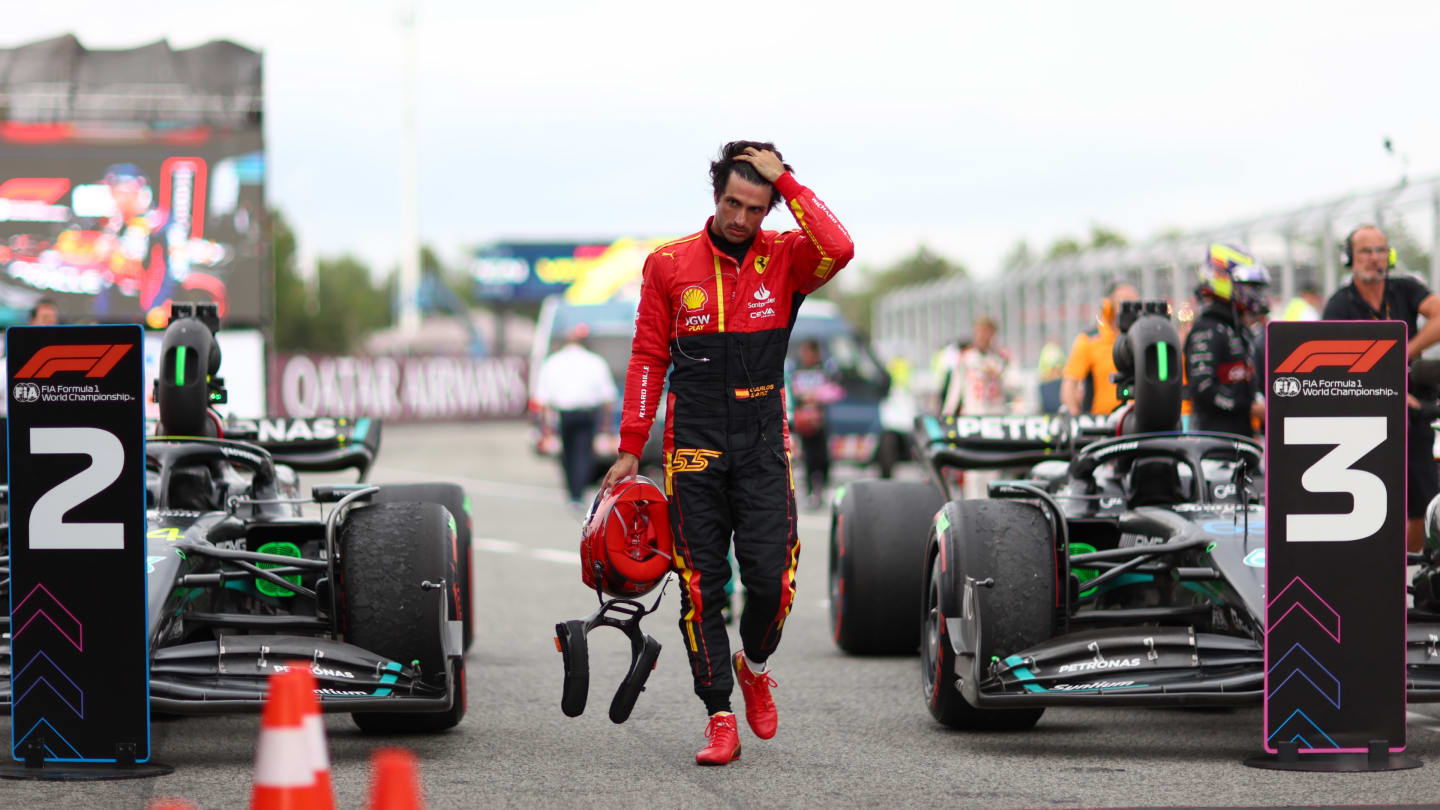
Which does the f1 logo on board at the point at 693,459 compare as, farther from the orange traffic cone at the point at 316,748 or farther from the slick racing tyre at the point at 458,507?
the orange traffic cone at the point at 316,748

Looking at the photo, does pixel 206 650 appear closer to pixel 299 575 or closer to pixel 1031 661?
pixel 299 575

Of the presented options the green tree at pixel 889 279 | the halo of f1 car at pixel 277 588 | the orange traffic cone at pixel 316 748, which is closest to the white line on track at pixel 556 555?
the halo of f1 car at pixel 277 588

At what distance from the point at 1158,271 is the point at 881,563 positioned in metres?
13.8

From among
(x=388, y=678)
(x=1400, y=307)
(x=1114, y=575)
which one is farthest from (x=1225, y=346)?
(x=388, y=678)

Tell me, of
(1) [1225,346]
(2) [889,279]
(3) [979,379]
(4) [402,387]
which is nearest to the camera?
(1) [1225,346]

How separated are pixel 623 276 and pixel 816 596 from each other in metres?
11.7

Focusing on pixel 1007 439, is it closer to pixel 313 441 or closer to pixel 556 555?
pixel 313 441

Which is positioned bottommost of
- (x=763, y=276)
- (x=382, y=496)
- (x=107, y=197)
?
(x=382, y=496)

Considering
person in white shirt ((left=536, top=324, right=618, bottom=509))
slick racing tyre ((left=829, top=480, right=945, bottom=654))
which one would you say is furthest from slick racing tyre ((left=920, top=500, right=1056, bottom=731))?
person in white shirt ((left=536, top=324, right=618, bottom=509))

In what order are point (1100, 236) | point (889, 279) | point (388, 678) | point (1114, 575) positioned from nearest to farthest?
point (388, 678), point (1114, 575), point (1100, 236), point (889, 279)

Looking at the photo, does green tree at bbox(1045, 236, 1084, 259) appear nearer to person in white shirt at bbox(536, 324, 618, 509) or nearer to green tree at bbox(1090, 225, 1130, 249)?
green tree at bbox(1090, 225, 1130, 249)

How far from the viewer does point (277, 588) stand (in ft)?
22.6

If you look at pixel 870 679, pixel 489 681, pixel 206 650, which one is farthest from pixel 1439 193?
pixel 206 650

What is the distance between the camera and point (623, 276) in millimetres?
22344
